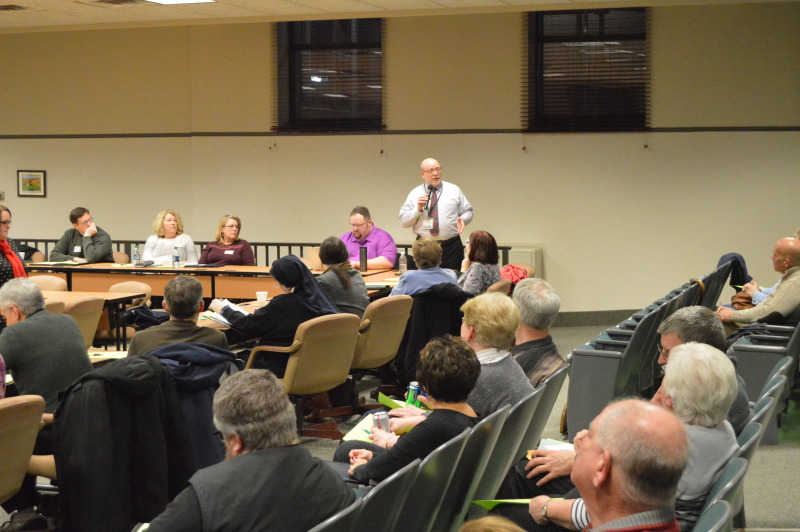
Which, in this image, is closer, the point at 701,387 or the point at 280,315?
the point at 701,387

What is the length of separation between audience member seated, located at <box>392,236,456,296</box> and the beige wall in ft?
14.2

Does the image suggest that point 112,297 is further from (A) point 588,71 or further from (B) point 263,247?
(A) point 588,71

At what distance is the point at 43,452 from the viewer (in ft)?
14.0

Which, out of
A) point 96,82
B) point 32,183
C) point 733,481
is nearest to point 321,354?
point 733,481

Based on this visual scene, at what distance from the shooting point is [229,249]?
368 inches

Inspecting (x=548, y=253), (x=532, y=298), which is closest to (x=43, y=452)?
(x=532, y=298)

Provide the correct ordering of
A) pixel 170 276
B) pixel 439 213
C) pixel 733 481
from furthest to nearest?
pixel 439 213
pixel 170 276
pixel 733 481

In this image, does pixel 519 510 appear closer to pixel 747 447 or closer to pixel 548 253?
pixel 747 447

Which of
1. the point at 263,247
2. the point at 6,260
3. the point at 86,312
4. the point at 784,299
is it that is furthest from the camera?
the point at 263,247

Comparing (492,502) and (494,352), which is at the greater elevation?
(494,352)

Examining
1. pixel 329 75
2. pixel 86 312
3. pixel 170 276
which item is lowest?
pixel 86 312

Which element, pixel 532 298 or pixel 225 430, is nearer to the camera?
pixel 225 430

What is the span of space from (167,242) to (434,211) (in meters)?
2.84

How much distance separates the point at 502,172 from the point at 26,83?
674 cm
